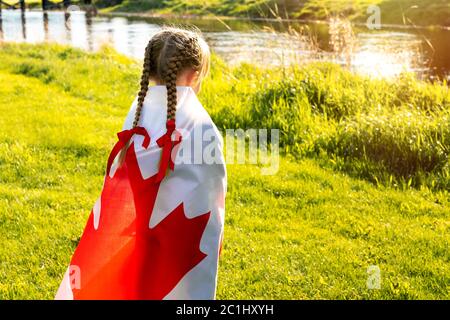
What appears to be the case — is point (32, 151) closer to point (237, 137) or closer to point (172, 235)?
point (237, 137)

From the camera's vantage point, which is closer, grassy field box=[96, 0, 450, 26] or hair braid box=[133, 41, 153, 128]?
hair braid box=[133, 41, 153, 128]

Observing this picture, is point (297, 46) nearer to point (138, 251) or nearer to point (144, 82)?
point (144, 82)

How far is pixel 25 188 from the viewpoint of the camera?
5543 millimetres

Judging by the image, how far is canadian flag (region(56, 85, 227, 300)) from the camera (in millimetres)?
2709

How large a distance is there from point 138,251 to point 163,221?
0.20 metres

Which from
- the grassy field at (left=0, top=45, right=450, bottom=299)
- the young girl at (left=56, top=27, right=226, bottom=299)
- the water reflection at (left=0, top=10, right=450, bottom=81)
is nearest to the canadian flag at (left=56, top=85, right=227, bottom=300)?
the young girl at (left=56, top=27, right=226, bottom=299)

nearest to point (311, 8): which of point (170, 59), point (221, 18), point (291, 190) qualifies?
point (221, 18)

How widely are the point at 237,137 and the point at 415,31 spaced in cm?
2391

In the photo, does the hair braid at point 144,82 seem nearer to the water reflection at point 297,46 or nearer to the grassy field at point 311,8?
the water reflection at point 297,46

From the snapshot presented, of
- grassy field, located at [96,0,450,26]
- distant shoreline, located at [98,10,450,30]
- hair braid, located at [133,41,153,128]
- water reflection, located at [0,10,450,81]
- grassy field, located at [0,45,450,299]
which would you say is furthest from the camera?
distant shoreline, located at [98,10,450,30]

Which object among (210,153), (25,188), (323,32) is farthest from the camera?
(323,32)

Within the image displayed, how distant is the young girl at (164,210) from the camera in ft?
8.89

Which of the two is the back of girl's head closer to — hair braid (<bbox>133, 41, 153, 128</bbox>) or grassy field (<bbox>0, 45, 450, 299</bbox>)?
hair braid (<bbox>133, 41, 153, 128</bbox>)
